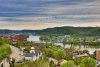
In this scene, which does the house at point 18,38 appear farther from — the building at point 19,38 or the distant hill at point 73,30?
the distant hill at point 73,30

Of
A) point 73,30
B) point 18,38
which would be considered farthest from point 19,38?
point 73,30

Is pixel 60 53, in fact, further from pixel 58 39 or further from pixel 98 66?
pixel 58 39

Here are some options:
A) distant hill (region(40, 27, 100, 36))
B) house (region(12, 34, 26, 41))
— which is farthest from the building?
distant hill (region(40, 27, 100, 36))

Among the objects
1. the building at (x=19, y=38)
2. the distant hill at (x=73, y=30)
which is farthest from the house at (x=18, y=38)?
the distant hill at (x=73, y=30)

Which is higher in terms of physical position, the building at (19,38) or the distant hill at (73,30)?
the distant hill at (73,30)

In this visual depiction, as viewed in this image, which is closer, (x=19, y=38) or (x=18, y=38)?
(x=18, y=38)

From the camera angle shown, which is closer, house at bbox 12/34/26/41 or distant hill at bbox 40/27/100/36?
distant hill at bbox 40/27/100/36

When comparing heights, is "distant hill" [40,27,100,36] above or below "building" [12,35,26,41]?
above

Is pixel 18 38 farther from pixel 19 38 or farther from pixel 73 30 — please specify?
pixel 73 30

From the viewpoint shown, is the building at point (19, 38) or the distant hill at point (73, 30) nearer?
the distant hill at point (73, 30)

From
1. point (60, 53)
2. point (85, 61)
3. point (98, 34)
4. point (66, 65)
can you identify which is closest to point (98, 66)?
point (85, 61)

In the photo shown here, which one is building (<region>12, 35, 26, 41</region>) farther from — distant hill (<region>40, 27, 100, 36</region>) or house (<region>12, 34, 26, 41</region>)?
distant hill (<region>40, 27, 100, 36</region>)
